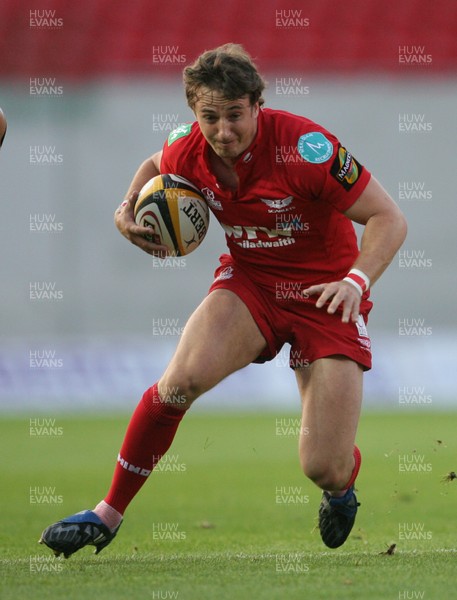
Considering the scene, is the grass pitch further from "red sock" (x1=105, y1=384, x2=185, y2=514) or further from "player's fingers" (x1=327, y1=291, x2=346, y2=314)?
"player's fingers" (x1=327, y1=291, x2=346, y2=314)

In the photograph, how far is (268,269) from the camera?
5.72 meters

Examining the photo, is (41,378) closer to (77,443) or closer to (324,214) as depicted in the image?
(77,443)

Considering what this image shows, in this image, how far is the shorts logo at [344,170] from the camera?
520cm

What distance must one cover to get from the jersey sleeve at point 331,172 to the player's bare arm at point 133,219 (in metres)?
0.81

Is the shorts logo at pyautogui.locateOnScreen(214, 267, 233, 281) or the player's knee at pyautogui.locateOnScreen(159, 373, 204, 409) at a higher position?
the shorts logo at pyautogui.locateOnScreen(214, 267, 233, 281)

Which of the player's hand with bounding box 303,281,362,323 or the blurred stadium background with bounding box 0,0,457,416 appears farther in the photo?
the blurred stadium background with bounding box 0,0,457,416

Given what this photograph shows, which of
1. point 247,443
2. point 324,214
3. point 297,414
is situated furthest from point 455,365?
point 324,214

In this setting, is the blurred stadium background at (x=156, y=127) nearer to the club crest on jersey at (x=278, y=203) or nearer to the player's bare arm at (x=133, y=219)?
the player's bare arm at (x=133, y=219)

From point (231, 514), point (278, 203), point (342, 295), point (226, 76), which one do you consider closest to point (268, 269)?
point (278, 203)

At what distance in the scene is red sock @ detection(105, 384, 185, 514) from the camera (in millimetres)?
5465

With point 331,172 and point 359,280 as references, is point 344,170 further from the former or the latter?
point 359,280

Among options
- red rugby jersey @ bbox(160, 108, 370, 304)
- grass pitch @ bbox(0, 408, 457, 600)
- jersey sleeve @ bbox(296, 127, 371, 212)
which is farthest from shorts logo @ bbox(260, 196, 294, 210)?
grass pitch @ bbox(0, 408, 457, 600)

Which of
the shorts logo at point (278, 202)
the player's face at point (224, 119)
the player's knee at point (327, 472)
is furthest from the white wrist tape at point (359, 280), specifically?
the player's knee at point (327, 472)

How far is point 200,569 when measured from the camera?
5.09 meters
